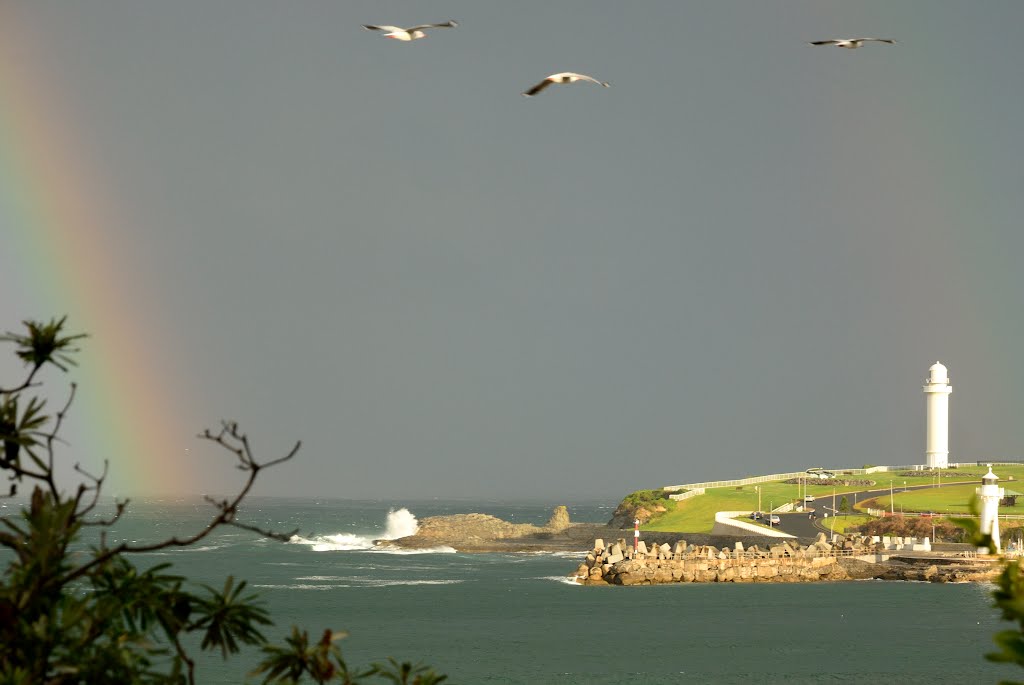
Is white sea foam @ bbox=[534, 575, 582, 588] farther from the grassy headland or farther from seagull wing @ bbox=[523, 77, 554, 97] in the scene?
seagull wing @ bbox=[523, 77, 554, 97]

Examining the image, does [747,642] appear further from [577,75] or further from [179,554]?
[179,554]

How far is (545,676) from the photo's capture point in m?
49.4

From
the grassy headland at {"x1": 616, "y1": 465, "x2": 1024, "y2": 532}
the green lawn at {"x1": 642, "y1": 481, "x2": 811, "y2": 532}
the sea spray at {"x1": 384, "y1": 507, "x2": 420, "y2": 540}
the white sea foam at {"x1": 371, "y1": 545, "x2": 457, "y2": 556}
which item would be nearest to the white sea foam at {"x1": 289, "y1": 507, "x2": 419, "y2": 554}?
the sea spray at {"x1": 384, "y1": 507, "x2": 420, "y2": 540}

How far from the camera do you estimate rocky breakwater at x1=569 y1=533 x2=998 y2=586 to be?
84188 mm

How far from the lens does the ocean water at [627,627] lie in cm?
5100

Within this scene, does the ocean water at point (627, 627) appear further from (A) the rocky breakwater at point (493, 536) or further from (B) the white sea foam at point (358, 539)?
(B) the white sea foam at point (358, 539)

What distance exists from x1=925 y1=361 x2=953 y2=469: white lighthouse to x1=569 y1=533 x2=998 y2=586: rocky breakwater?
205 ft

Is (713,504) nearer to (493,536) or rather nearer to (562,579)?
(493,536)

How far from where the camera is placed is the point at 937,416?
148 meters

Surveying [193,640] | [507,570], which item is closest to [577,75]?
[193,640]

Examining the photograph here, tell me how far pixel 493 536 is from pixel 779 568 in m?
54.8

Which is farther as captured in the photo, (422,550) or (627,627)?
(422,550)

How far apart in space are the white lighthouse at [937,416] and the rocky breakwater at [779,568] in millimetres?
62364

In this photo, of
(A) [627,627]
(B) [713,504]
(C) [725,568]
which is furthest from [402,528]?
(A) [627,627]
